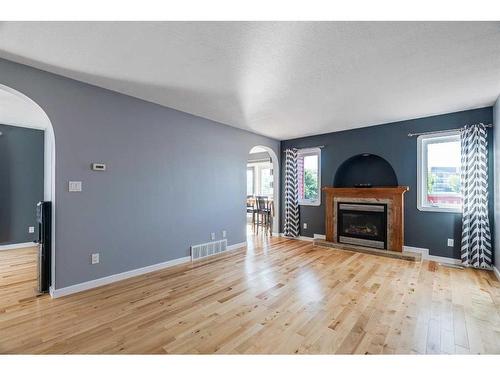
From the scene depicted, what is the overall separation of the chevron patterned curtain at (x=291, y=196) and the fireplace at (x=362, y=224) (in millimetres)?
1056

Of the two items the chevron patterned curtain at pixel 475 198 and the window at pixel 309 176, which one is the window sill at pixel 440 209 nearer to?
the chevron patterned curtain at pixel 475 198

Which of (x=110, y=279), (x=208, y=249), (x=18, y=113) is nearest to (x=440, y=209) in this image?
(x=208, y=249)

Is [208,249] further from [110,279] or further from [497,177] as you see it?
[497,177]

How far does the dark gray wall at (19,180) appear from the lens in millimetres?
4578

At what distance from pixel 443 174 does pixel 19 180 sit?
26.2 feet

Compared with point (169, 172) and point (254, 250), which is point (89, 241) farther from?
point (254, 250)

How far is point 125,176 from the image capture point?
3227mm

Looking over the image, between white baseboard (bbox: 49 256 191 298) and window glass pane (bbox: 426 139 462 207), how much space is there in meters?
4.47

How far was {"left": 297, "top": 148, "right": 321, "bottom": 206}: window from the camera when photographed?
18.3 feet

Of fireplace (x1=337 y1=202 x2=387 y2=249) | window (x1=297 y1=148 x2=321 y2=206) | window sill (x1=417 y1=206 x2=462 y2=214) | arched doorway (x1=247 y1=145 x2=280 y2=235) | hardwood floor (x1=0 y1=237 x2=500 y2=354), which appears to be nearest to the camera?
hardwood floor (x1=0 y1=237 x2=500 y2=354)

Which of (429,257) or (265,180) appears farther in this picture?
(265,180)

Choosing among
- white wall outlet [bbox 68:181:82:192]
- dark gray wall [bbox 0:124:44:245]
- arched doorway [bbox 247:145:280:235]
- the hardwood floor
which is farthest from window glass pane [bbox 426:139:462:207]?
dark gray wall [bbox 0:124:44:245]

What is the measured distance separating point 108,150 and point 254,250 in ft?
9.99

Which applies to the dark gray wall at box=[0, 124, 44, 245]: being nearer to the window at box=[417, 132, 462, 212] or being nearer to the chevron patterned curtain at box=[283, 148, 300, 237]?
the chevron patterned curtain at box=[283, 148, 300, 237]
